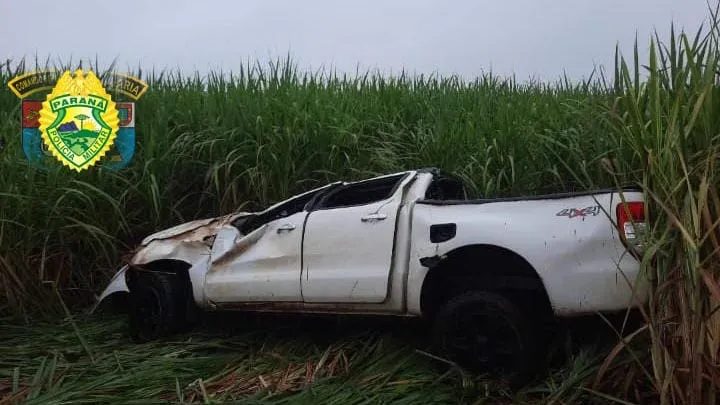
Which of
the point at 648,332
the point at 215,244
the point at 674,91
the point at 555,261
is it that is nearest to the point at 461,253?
the point at 555,261

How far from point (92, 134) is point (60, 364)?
2.59m

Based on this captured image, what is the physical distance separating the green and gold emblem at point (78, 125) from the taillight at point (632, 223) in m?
4.70

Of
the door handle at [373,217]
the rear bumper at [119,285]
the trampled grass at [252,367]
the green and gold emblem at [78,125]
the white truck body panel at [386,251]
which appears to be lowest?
the trampled grass at [252,367]

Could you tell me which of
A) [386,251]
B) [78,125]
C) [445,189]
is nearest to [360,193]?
[445,189]

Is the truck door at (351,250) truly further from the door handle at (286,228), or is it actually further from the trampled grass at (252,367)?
the trampled grass at (252,367)

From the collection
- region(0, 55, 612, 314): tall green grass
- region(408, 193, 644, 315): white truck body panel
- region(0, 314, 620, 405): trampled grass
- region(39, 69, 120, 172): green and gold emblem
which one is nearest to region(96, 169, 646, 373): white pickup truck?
region(408, 193, 644, 315): white truck body panel

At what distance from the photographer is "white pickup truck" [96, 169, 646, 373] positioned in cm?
328

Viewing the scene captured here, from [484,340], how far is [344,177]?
9.14 ft

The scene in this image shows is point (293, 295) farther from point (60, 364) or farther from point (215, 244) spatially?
point (60, 364)

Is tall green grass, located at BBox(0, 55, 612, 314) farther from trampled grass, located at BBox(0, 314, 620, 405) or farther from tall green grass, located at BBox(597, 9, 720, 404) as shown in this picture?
tall green grass, located at BBox(597, 9, 720, 404)

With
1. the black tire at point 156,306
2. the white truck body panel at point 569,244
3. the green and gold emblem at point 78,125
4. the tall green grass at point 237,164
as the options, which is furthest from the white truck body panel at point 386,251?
the green and gold emblem at point 78,125

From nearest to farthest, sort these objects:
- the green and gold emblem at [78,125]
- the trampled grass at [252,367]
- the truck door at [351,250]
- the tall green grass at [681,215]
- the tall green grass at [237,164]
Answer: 1. the tall green grass at [681,215]
2. the trampled grass at [252,367]
3. the truck door at [351,250]
4. the tall green grass at [237,164]
5. the green and gold emblem at [78,125]

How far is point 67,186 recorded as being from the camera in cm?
580

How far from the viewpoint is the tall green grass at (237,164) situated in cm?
543
